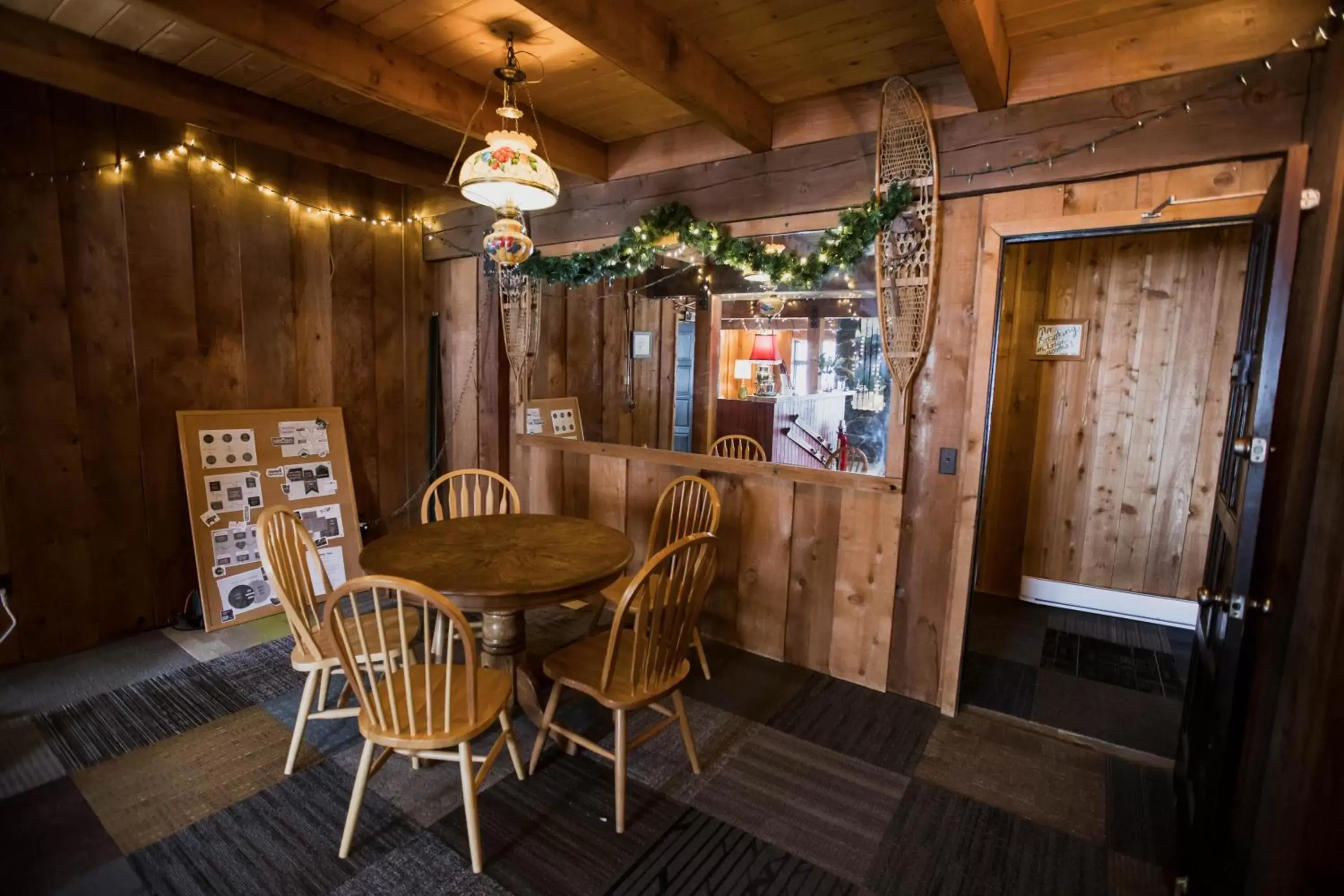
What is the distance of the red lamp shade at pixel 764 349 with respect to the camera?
10.3 ft

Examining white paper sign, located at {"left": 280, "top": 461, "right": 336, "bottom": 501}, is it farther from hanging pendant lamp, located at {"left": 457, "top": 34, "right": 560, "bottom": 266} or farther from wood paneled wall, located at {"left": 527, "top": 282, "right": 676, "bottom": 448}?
hanging pendant lamp, located at {"left": 457, "top": 34, "right": 560, "bottom": 266}

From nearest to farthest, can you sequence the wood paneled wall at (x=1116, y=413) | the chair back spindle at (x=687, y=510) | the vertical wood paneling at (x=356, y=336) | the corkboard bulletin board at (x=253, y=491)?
the chair back spindle at (x=687, y=510) → the corkboard bulletin board at (x=253, y=491) → the wood paneled wall at (x=1116, y=413) → the vertical wood paneling at (x=356, y=336)

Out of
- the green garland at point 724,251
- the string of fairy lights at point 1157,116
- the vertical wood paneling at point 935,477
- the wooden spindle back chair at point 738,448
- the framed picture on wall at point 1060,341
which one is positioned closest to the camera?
the string of fairy lights at point 1157,116

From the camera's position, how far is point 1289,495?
1482 millimetres

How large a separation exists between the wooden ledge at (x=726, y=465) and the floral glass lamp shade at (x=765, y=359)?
383mm

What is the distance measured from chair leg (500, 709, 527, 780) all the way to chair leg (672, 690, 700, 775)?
54 centimetres

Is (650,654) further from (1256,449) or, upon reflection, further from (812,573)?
(1256,449)

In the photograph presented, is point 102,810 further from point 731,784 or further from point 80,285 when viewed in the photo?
point 80,285

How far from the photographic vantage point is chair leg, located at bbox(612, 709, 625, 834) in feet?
6.29

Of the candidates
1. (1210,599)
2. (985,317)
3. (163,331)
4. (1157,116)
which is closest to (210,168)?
(163,331)

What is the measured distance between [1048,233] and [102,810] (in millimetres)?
3684

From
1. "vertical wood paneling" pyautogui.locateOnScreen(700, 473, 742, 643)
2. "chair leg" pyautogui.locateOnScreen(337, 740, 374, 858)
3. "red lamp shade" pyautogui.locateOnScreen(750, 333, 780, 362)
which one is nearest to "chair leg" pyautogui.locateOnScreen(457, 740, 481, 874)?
"chair leg" pyautogui.locateOnScreen(337, 740, 374, 858)

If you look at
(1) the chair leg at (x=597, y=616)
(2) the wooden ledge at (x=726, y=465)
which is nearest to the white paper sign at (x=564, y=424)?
(2) the wooden ledge at (x=726, y=465)

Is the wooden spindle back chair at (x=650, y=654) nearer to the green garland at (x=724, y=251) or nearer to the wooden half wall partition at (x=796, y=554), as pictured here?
the wooden half wall partition at (x=796, y=554)
